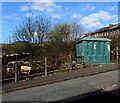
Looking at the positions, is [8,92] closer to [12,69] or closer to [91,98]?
[12,69]

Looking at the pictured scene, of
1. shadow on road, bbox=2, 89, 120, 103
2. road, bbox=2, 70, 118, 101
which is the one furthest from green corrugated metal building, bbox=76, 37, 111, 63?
shadow on road, bbox=2, 89, 120, 103

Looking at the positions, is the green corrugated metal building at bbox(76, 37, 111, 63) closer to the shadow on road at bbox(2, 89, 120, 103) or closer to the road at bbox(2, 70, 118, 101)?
the road at bbox(2, 70, 118, 101)

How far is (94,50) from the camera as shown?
1150cm

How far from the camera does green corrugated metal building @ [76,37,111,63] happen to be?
11178 millimetres

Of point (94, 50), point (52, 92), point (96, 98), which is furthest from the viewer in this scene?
point (94, 50)

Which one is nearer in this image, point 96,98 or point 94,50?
point 96,98

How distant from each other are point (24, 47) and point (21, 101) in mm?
8189

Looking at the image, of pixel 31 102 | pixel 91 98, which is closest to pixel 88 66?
pixel 91 98

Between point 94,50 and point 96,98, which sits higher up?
point 94,50

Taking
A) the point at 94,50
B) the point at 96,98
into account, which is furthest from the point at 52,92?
the point at 94,50

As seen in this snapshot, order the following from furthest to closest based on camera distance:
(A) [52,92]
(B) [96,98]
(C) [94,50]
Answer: (C) [94,50], (A) [52,92], (B) [96,98]

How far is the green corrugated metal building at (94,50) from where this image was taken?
440 inches

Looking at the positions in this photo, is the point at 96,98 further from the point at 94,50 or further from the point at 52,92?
the point at 94,50

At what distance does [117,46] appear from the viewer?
14430mm
